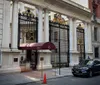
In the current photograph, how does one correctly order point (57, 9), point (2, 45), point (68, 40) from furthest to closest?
point (68, 40), point (57, 9), point (2, 45)

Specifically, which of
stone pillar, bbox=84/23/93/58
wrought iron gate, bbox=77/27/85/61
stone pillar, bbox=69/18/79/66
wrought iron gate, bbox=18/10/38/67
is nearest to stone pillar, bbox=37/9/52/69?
wrought iron gate, bbox=18/10/38/67

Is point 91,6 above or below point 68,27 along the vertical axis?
above

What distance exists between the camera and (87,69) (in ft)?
53.3

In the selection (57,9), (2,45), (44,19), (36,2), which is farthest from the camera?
(57,9)

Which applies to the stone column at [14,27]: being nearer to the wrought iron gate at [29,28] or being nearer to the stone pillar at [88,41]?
the wrought iron gate at [29,28]

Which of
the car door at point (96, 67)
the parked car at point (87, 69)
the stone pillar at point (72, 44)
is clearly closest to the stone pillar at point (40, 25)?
the parked car at point (87, 69)

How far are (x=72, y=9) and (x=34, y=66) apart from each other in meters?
10.4

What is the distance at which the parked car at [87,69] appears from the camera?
53.4 ft

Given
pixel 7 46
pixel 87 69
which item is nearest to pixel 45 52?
pixel 7 46

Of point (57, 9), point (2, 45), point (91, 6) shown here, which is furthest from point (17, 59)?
point (91, 6)

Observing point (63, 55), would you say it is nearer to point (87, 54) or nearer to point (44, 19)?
point (87, 54)

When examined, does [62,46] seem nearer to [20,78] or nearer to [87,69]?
[87,69]

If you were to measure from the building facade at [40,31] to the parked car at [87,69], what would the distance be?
5.04 metres

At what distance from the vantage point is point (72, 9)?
86.8 feet
